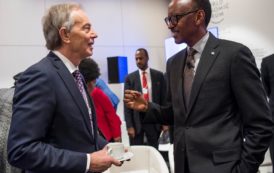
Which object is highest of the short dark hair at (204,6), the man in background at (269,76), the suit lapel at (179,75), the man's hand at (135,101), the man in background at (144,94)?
the short dark hair at (204,6)

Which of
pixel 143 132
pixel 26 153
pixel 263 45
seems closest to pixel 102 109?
pixel 143 132

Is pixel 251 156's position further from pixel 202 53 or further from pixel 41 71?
pixel 41 71

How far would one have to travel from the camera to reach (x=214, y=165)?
1725mm

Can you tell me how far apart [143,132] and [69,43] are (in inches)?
133

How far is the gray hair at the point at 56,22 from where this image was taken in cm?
164

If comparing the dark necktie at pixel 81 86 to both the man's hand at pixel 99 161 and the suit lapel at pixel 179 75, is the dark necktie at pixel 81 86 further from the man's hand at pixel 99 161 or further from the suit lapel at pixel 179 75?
the suit lapel at pixel 179 75

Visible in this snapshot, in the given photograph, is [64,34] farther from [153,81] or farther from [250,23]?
[250,23]

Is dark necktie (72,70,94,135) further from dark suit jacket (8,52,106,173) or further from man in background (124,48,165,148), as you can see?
man in background (124,48,165,148)

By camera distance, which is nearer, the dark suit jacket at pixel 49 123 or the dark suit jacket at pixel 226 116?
the dark suit jacket at pixel 49 123

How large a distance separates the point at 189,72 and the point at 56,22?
0.76 meters

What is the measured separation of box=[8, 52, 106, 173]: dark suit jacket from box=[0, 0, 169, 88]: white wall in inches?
168

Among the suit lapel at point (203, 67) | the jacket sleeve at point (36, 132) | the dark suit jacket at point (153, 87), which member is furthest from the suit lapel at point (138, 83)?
the jacket sleeve at point (36, 132)

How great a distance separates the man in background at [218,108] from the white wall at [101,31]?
4240 millimetres

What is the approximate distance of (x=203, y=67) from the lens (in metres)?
1.79
